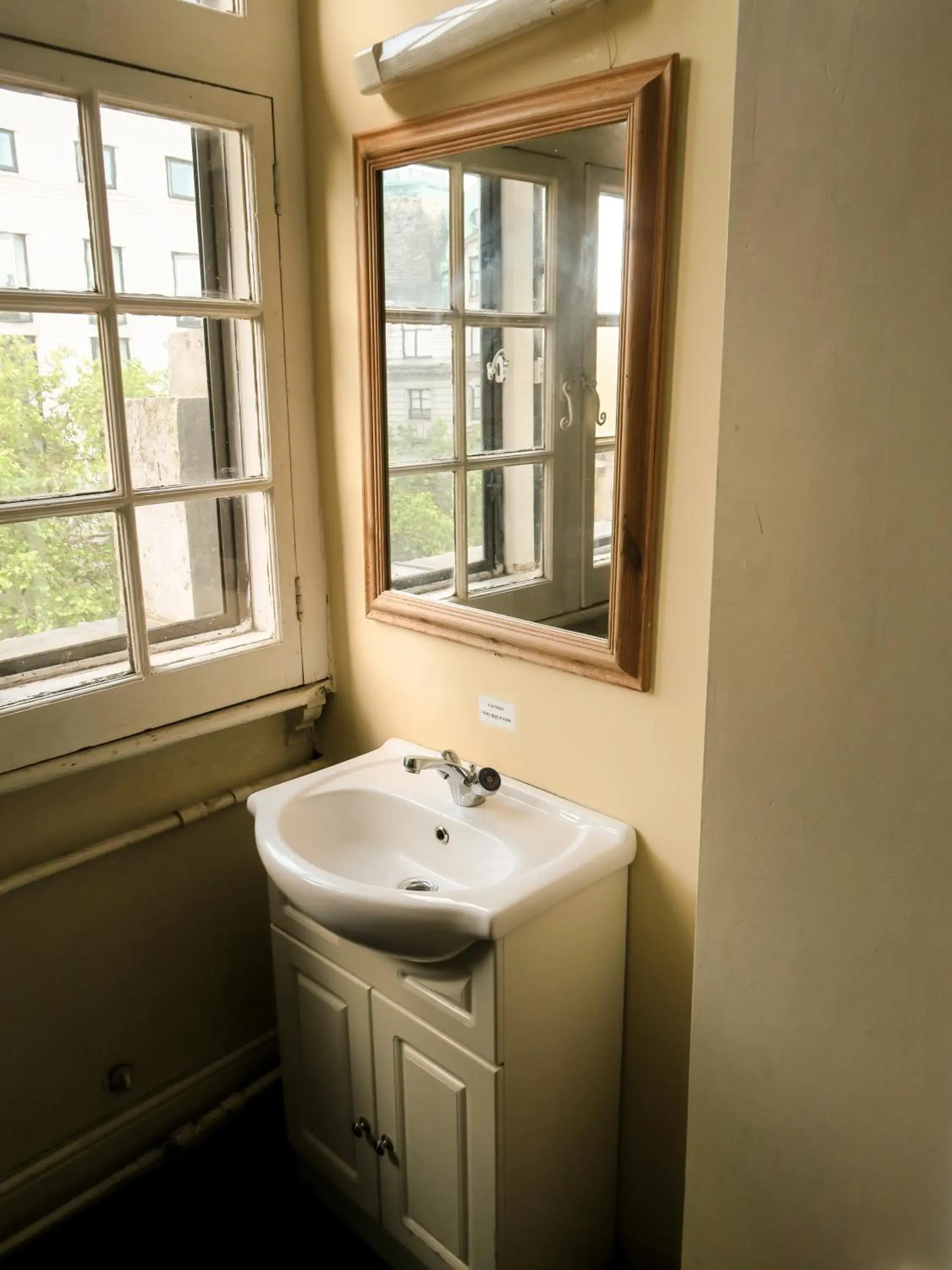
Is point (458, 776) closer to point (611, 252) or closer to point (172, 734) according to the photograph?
point (172, 734)

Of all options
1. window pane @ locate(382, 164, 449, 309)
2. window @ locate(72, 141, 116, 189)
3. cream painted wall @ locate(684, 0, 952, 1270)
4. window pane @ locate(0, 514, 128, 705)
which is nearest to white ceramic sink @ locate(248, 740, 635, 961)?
cream painted wall @ locate(684, 0, 952, 1270)

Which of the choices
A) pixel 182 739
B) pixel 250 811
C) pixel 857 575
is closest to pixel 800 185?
pixel 857 575

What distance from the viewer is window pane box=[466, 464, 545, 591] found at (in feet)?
5.21

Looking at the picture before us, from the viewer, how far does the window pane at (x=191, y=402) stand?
169 centimetres

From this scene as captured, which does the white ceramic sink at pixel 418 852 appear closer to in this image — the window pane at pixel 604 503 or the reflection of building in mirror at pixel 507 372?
the reflection of building in mirror at pixel 507 372

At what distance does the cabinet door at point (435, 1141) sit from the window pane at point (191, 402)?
3.29 ft

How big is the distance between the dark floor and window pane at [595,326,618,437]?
1.52m

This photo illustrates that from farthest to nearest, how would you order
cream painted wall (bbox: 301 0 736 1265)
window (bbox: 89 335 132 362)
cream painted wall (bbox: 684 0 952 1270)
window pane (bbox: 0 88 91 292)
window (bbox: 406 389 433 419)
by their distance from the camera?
1. window (bbox: 406 389 433 419)
2. window (bbox: 89 335 132 362)
3. window pane (bbox: 0 88 91 292)
4. cream painted wall (bbox: 301 0 736 1265)
5. cream painted wall (bbox: 684 0 952 1270)

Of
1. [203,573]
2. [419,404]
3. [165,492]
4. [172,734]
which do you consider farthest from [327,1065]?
[419,404]

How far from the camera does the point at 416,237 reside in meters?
1.67

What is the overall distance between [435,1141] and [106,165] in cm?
166

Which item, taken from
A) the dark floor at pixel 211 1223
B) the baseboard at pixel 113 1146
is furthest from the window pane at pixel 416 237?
the dark floor at pixel 211 1223

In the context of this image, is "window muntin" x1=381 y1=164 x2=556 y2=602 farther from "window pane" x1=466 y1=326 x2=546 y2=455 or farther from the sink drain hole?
the sink drain hole

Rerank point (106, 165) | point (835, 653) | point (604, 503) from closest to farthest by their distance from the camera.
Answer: point (835, 653) → point (604, 503) → point (106, 165)
